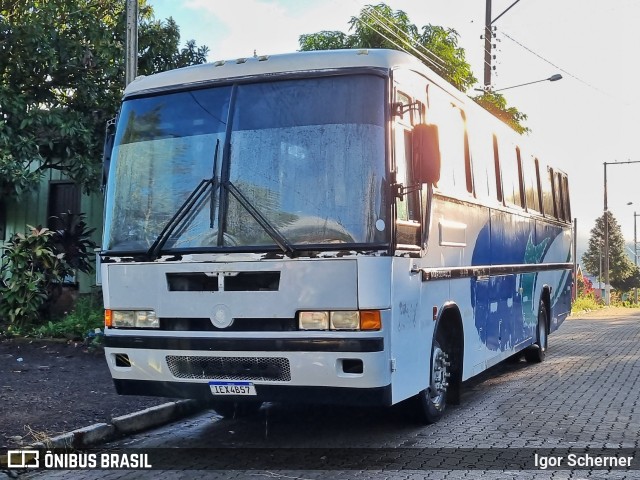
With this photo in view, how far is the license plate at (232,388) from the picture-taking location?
6.51 meters

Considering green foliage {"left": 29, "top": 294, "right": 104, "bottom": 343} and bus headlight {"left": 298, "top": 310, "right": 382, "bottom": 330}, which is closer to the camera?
bus headlight {"left": 298, "top": 310, "right": 382, "bottom": 330}

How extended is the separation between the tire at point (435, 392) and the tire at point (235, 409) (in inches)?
67.4

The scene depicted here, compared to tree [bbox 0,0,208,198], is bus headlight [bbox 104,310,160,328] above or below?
below

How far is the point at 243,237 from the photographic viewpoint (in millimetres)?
6477

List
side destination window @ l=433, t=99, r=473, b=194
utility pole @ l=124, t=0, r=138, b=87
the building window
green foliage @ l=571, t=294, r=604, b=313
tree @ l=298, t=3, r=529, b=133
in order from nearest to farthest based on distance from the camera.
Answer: side destination window @ l=433, t=99, r=473, b=194 < utility pole @ l=124, t=0, r=138, b=87 < the building window < tree @ l=298, t=3, r=529, b=133 < green foliage @ l=571, t=294, r=604, b=313


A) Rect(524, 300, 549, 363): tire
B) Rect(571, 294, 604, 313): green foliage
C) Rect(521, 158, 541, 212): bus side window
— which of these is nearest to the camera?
Rect(521, 158, 541, 212): bus side window

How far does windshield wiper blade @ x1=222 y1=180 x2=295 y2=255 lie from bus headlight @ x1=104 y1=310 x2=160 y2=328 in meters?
1.18

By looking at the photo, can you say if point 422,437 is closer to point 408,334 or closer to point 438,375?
point 438,375

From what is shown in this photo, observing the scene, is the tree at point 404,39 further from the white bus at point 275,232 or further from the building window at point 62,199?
the white bus at point 275,232

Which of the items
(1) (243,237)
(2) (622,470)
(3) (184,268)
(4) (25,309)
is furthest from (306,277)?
(4) (25,309)

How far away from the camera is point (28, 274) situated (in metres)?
14.2

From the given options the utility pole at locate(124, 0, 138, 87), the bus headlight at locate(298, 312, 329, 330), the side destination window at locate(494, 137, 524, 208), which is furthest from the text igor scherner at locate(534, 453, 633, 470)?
the utility pole at locate(124, 0, 138, 87)

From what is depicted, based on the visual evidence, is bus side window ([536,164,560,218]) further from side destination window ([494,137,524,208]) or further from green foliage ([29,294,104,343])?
green foliage ([29,294,104,343])

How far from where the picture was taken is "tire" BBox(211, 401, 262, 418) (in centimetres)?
840
